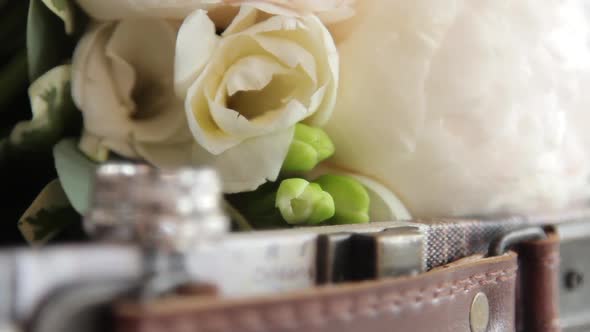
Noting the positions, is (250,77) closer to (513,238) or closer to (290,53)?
(290,53)

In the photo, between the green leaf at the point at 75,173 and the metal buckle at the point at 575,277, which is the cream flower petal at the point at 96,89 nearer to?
the green leaf at the point at 75,173

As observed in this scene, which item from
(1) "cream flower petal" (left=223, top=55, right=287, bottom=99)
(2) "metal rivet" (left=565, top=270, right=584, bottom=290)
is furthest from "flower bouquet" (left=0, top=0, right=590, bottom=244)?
(2) "metal rivet" (left=565, top=270, right=584, bottom=290)

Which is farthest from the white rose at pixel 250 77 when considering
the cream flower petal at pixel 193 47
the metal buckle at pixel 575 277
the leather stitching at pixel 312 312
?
the metal buckle at pixel 575 277

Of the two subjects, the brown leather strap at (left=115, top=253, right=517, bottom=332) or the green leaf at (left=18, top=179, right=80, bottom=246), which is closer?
the brown leather strap at (left=115, top=253, right=517, bottom=332)

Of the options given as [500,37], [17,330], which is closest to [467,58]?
[500,37]

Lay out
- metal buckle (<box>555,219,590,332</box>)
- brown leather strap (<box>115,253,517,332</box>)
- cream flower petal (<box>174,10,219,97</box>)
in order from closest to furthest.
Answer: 1. brown leather strap (<box>115,253,517,332</box>)
2. cream flower petal (<box>174,10,219,97</box>)
3. metal buckle (<box>555,219,590,332</box>)

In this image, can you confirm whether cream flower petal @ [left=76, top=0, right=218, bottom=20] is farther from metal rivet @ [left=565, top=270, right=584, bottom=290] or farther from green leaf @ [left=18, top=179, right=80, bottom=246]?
metal rivet @ [left=565, top=270, right=584, bottom=290]

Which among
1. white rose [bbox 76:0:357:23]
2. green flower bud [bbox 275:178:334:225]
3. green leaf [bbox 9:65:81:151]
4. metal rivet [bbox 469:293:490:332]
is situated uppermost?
white rose [bbox 76:0:357:23]
